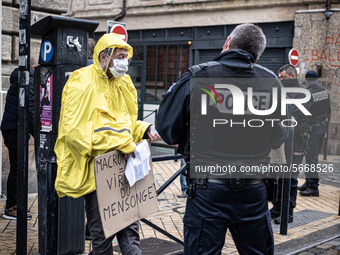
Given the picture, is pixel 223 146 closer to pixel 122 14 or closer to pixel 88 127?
pixel 88 127

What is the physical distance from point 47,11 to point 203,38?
1119 centimetres

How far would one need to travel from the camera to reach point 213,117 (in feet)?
9.80

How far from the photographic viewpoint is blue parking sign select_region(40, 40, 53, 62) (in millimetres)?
4559

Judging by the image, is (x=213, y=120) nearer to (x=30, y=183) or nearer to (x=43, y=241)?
(x=43, y=241)

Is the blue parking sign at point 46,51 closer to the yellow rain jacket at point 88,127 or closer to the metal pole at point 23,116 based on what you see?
the metal pole at point 23,116

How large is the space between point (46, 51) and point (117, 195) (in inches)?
64.1

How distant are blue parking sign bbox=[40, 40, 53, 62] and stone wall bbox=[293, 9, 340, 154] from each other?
12073 mm

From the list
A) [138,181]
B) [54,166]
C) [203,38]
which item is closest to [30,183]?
[54,166]

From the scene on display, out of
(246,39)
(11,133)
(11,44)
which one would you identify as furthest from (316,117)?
(246,39)

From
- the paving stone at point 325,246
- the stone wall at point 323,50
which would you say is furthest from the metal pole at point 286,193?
the stone wall at point 323,50

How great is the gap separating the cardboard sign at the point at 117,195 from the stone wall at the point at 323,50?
40.2 ft

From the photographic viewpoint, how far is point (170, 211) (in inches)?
272

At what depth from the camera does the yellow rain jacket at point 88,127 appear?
11.7 ft

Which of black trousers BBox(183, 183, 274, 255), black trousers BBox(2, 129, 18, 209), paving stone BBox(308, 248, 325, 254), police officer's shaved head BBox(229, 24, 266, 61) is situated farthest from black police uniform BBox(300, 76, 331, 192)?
black trousers BBox(183, 183, 274, 255)
